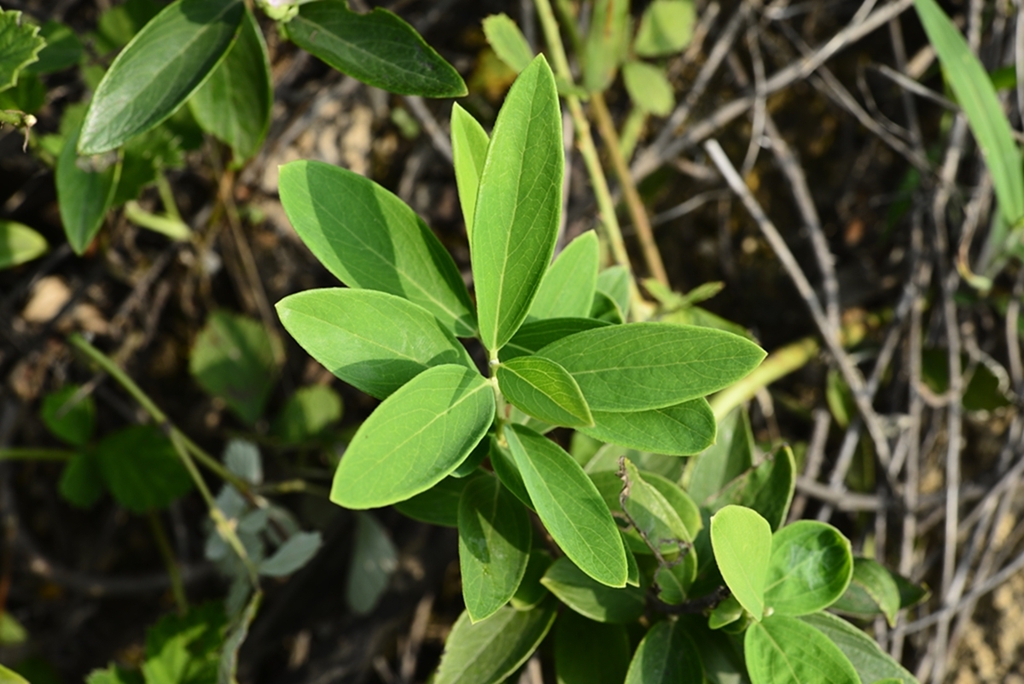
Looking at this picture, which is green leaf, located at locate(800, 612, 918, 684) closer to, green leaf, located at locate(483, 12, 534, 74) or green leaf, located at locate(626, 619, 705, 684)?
green leaf, located at locate(626, 619, 705, 684)

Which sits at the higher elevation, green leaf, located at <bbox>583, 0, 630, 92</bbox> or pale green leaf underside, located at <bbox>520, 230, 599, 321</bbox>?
green leaf, located at <bbox>583, 0, 630, 92</bbox>

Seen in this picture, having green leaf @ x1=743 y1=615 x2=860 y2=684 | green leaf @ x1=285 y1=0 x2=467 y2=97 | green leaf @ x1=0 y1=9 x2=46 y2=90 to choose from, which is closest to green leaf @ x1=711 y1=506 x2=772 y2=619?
green leaf @ x1=743 y1=615 x2=860 y2=684

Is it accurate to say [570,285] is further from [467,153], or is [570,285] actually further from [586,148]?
[586,148]

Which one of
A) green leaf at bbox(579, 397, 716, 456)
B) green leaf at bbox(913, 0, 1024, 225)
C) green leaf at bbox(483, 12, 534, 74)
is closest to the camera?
green leaf at bbox(579, 397, 716, 456)

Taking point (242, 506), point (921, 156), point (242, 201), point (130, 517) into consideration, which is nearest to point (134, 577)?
point (130, 517)

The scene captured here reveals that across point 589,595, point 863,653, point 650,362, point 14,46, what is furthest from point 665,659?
point 14,46

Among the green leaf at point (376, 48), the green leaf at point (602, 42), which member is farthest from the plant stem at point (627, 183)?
the green leaf at point (376, 48)
